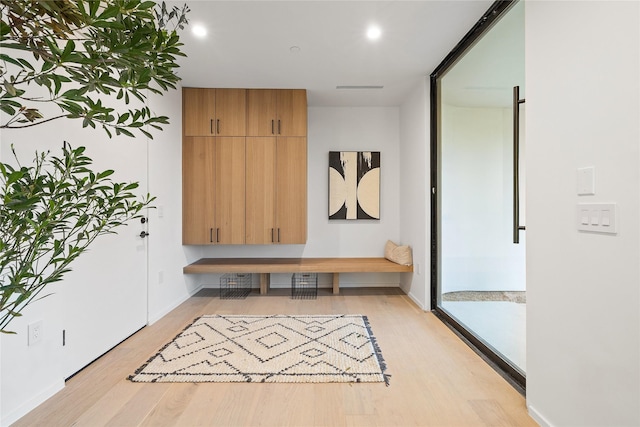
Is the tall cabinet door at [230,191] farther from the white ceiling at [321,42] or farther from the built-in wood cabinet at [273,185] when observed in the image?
the white ceiling at [321,42]

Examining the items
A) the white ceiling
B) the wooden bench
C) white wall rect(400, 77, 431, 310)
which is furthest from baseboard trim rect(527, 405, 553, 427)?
the white ceiling

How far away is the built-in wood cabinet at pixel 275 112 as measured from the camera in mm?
3906

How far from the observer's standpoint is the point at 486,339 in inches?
99.5

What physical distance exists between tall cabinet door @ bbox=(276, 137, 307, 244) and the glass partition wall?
1451mm

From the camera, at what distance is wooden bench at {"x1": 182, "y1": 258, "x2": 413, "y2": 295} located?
3861mm

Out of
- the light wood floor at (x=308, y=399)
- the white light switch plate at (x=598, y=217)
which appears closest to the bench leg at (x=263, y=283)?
the light wood floor at (x=308, y=399)

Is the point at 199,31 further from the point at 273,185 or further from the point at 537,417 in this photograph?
the point at 537,417

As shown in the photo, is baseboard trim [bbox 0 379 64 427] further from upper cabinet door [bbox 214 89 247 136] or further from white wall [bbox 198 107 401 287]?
white wall [bbox 198 107 401 287]

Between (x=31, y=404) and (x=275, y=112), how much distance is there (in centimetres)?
320

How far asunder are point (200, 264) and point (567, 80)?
3.71m

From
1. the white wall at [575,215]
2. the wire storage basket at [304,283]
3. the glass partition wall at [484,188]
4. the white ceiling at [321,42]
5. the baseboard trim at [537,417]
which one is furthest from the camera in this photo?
the wire storage basket at [304,283]

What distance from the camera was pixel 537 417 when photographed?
1654 mm

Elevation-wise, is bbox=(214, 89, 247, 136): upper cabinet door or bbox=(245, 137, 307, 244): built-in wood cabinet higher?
bbox=(214, 89, 247, 136): upper cabinet door

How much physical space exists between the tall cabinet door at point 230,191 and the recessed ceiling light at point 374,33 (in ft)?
A: 6.14
